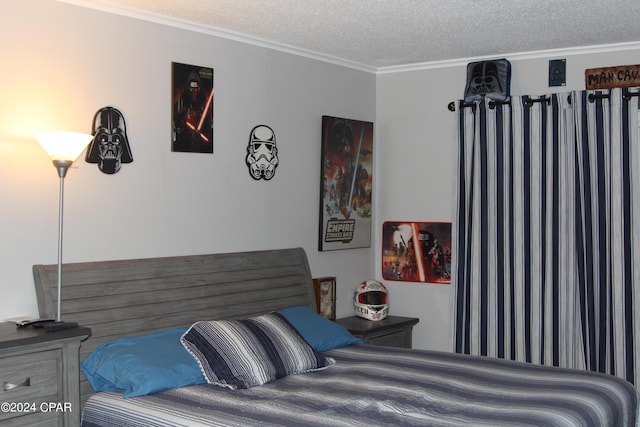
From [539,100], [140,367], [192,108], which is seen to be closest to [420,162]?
[539,100]

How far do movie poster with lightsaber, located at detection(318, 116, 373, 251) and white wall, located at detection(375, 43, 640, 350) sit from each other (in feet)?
0.57

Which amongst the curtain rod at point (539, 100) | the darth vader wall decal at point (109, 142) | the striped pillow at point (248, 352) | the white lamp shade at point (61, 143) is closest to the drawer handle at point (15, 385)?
the striped pillow at point (248, 352)

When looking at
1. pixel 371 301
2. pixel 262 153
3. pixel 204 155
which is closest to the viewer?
pixel 204 155

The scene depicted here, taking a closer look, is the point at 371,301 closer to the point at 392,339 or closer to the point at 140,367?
the point at 392,339

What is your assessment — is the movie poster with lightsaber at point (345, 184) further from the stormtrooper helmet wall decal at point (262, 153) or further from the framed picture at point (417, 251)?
the stormtrooper helmet wall decal at point (262, 153)

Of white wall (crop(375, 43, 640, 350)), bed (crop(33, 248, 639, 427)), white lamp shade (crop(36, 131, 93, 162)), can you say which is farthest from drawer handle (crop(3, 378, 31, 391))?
white wall (crop(375, 43, 640, 350))

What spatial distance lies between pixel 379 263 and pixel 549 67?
1925mm

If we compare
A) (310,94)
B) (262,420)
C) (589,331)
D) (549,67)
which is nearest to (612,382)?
(589,331)

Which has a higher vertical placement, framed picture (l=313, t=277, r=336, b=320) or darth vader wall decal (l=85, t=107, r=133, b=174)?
darth vader wall decal (l=85, t=107, r=133, b=174)

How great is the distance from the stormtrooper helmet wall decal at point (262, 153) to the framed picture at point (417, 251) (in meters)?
1.31

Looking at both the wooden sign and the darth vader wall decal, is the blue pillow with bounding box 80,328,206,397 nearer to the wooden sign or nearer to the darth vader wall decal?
the darth vader wall decal

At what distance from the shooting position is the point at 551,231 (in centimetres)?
482

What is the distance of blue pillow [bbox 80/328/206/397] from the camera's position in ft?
10.6

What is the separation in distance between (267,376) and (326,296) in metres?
1.64
